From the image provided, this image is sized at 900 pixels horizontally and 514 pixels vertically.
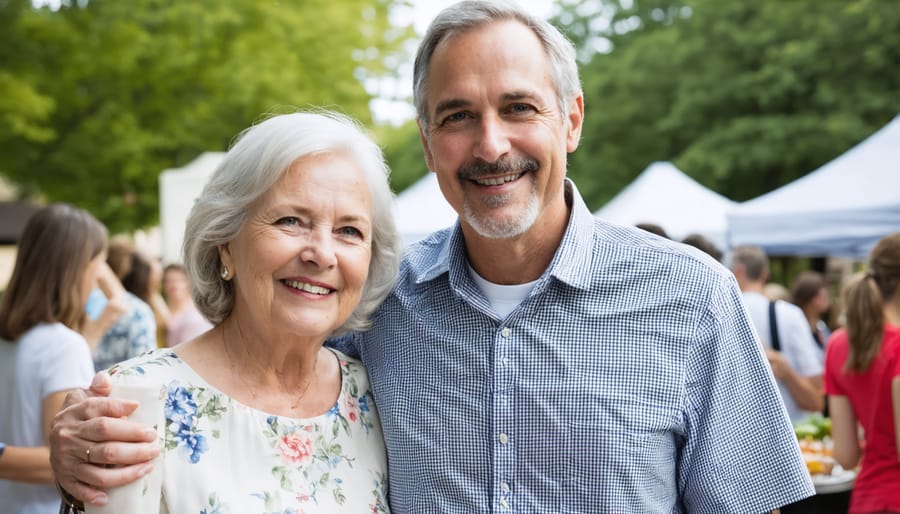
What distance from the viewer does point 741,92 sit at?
19.0 m

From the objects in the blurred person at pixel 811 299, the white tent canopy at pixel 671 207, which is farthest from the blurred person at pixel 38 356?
the white tent canopy at pixel 671 207

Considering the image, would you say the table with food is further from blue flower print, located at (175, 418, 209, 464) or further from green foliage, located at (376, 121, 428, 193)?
green foliage, located at (376, 121, 428, 193)

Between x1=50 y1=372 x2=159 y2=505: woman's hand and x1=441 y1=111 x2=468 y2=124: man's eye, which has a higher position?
x1=441 y1=111 x2=468 y2=124: man's eye

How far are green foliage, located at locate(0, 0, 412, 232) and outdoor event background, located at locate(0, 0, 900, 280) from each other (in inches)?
1.1

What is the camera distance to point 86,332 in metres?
5.63

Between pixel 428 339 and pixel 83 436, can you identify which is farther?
pixel 428 339

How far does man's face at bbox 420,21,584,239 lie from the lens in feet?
8.22

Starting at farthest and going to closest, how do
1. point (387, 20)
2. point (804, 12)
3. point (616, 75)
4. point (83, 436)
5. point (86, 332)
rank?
point (616, 75) → point (804, 12) → point (387, 20) → point (86, 332) → point (83, 436)

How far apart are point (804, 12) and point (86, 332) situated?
653 inches

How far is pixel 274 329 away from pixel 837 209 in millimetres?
6604

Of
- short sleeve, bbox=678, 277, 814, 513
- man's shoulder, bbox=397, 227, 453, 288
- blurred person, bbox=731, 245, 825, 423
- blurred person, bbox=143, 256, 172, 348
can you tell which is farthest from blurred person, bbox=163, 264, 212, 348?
short sleeve, bbox=678, 277, 814, 513

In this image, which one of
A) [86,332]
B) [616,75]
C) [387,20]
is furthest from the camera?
[616,75]

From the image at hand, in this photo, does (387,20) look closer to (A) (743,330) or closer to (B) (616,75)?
(B) (616,75)

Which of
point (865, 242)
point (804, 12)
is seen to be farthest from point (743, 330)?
point (804, 12)
